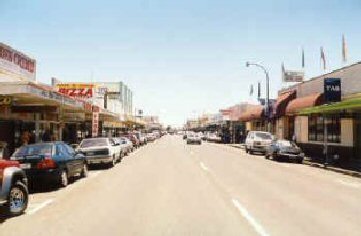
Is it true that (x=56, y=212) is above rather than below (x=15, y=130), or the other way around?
below

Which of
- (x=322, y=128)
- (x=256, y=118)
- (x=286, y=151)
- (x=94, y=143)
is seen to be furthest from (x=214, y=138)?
(x=94, y=143)

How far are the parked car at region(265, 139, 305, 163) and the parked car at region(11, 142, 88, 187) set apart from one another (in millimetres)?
17957

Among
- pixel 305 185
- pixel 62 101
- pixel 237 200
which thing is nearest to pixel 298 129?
pixel 62 101

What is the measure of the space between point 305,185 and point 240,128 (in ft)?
217

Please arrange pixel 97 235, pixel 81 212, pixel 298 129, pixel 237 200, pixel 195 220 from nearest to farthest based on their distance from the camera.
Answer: pixel 97 235
pixel 195 220
pixel 81 212
pixel 237 200
pixel 298 129

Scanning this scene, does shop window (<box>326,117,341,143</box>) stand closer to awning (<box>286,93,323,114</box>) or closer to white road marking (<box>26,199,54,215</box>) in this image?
awning (<box>286,93,323,114</box>)

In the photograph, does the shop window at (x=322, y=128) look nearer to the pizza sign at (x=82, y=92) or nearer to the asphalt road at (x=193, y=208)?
the asphalt road at (x=193, y=208)

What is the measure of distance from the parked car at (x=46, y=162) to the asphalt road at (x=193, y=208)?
54cm

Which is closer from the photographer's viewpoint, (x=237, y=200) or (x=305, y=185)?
(x=237, y=200)

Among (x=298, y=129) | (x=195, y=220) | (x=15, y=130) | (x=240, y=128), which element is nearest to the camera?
(x=195, y=220)

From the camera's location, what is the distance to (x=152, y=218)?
10.5m

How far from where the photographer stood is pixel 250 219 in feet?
34.1

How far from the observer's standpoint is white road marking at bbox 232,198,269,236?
9105 mm

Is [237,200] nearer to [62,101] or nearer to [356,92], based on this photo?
[62,101]
